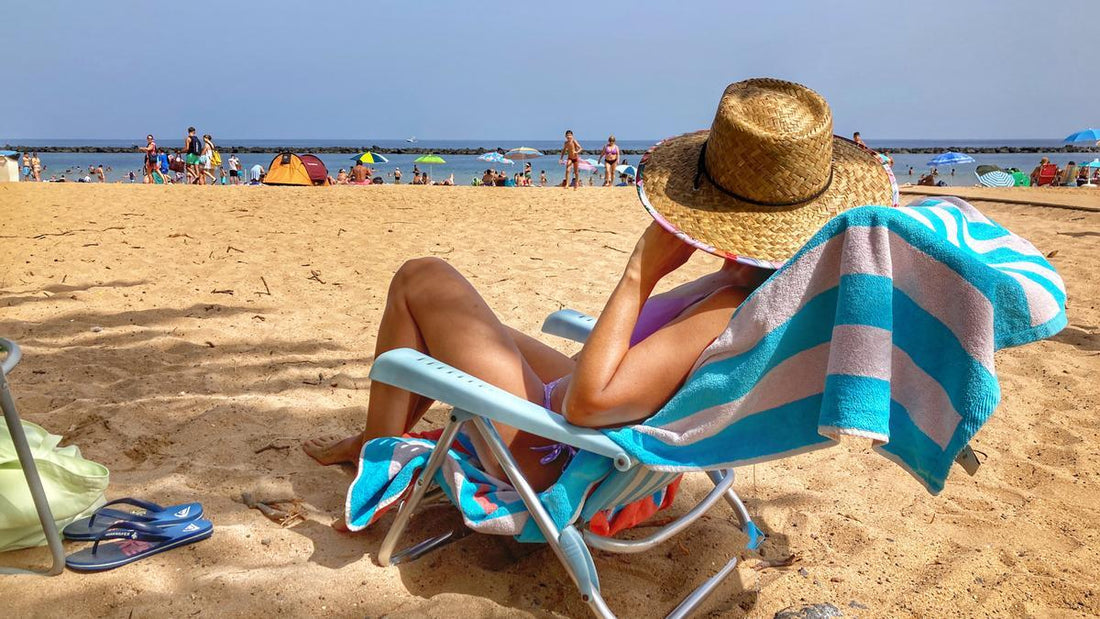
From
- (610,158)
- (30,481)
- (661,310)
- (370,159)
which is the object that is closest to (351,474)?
(30,481)

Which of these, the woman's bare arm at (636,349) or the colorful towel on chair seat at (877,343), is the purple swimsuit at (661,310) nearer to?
the woman's bare arm at (636,349)

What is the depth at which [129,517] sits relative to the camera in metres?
2.15

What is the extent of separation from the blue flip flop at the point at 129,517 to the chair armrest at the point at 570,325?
1.23 meters

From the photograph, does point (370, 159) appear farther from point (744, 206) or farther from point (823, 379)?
point (823, 379)

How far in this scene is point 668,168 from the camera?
1.84 metres

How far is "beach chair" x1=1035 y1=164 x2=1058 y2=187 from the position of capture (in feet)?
66.7

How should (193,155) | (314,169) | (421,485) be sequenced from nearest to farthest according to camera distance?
(421,485) → (193,155) → (314,169)

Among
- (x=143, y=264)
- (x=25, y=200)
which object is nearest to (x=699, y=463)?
(x=143, y=264)

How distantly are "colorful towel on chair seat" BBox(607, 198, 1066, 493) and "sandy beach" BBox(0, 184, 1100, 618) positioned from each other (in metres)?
0.70

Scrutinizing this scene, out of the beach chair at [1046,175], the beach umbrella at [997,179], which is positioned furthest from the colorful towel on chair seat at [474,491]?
the beach chair at [1046,175]

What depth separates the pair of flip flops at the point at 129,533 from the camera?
1.99 metres

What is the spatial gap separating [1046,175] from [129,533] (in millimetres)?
23747

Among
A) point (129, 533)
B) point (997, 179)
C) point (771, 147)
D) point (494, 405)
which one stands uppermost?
point (771, 147)

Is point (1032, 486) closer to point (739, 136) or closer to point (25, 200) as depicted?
point (739, 136)
